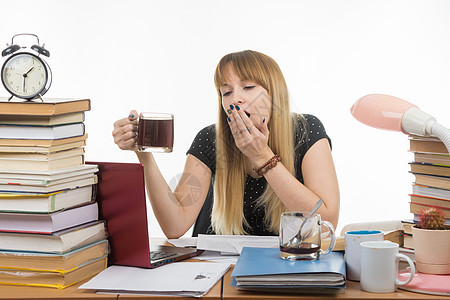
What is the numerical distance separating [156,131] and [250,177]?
0.71 metres

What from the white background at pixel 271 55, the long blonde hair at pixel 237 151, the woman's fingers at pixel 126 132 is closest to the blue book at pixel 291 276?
the woman's fingers at pixel 126 132

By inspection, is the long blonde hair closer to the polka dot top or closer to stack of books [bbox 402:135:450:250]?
the polka dot top

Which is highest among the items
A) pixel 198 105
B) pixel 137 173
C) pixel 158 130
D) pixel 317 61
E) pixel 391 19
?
pixel 391 19

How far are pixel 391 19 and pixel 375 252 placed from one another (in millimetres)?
3046

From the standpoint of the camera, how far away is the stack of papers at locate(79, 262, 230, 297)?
1.05 meters

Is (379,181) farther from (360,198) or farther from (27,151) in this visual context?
(27,151)

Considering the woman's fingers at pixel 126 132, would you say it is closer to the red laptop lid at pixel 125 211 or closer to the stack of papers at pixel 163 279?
the red laptop lid at pixel 125 211

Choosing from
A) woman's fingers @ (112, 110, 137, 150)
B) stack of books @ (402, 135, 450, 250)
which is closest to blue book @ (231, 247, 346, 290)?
stack of books @ (402, 135, 450, 250)

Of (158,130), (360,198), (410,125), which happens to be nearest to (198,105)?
(360,198)

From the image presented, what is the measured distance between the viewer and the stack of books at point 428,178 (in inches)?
48.0

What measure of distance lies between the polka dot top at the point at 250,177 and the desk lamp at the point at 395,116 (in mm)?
771

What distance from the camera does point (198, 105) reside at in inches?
150

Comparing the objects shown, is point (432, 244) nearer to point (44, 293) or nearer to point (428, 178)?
point (428, 178)

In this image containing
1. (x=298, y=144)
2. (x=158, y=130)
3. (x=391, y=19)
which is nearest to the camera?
(x=158, y=130)
